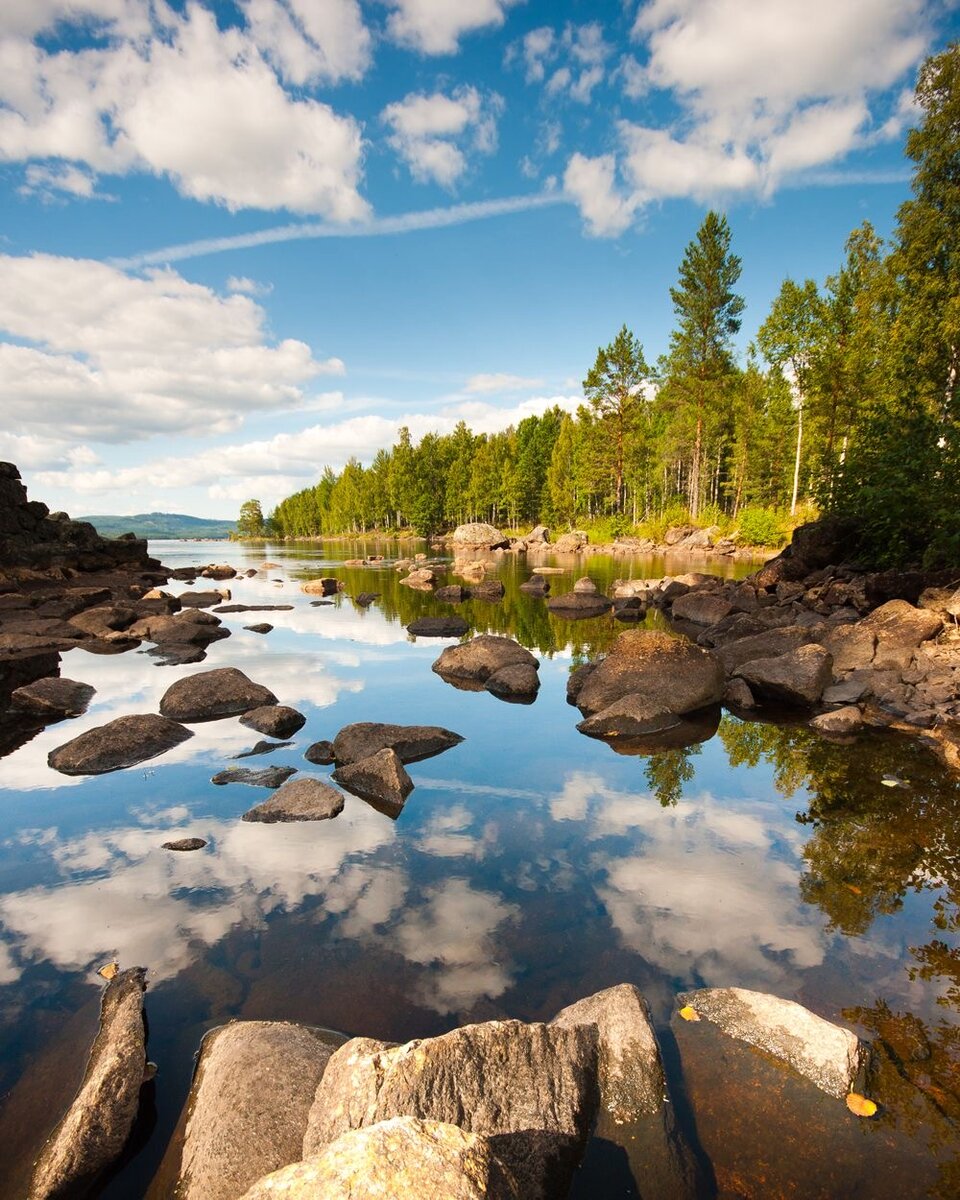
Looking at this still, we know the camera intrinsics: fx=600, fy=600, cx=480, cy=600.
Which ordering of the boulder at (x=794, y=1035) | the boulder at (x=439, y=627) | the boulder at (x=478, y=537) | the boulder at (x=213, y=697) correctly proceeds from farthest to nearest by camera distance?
the boulder at (x=478, y=537) → the boulder at (x=439, y=627) → the boulder at (x=213, y=697) → the boulder at (x=794, y=1035)

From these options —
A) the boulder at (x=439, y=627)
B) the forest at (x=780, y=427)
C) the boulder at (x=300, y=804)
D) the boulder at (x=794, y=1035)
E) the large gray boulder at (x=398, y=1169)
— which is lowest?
the boulder at (x=439, y=627)

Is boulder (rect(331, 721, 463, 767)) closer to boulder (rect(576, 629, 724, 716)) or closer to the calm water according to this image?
the calm water

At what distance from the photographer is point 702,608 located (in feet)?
71.2

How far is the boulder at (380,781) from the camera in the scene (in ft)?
27.6

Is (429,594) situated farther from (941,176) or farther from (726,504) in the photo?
(726,504)

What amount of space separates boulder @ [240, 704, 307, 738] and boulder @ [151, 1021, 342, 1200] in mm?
7327

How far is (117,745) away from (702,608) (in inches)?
725

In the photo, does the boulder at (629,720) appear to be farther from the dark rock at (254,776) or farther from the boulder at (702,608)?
the boulder at (702,608)

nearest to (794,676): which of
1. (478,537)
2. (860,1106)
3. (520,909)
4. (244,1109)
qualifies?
(520,909)

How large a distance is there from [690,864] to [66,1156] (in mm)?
5893

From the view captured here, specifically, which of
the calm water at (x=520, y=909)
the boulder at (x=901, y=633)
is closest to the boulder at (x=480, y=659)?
the calm water at (x=520, y=909)

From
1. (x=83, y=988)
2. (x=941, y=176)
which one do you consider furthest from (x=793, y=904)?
(x=941, y=176)

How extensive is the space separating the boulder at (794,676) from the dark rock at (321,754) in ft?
29.0

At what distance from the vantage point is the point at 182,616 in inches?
870
